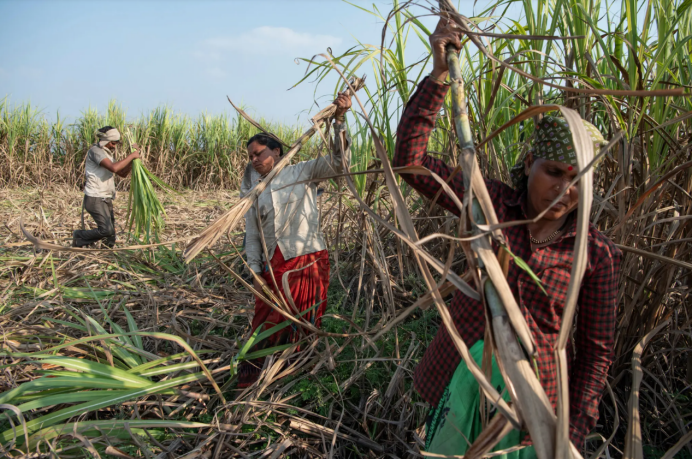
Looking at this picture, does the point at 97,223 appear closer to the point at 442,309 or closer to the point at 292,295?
the point at 292,295

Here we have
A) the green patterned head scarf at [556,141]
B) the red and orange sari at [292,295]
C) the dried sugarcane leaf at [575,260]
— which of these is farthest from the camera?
the red and orange sari at [292,295]

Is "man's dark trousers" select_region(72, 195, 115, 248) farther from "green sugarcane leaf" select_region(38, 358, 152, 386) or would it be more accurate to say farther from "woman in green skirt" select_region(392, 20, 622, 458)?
"woman in green skirt" select_region(392, 20, 622, 458)

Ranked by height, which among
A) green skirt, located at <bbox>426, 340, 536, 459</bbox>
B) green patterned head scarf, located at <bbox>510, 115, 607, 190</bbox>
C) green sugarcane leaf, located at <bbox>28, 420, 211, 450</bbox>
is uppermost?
green patterned head scarf, located at <bbox>510, 115, 607, 190</bbox>

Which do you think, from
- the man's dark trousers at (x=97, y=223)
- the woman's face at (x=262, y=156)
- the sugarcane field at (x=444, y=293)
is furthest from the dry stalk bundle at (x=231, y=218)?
the man's dark trousers at (x=97, y=223)

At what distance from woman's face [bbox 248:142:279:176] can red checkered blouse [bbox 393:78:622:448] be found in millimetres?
1244

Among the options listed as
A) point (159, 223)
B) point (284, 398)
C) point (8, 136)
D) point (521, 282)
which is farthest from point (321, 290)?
point (8, 136)

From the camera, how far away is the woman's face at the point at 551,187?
96cm

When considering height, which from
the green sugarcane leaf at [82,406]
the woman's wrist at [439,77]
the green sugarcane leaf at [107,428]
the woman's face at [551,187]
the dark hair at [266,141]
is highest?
the woman's wrist at [439,77]

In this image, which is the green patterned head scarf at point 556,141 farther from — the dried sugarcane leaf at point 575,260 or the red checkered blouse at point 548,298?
the dried sugarcane leaf at point 575,260

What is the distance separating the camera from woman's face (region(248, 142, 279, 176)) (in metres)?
2.25

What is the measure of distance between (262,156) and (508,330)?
176 cm

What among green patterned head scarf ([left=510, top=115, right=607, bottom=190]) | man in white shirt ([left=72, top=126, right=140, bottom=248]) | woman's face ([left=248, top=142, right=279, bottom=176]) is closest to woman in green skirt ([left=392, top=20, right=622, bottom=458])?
green patterned head scarf ([left=510, top=115, right=607, bottom=190])

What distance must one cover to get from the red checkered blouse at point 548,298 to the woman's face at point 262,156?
124 cm

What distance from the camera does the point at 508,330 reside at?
2.31ft
